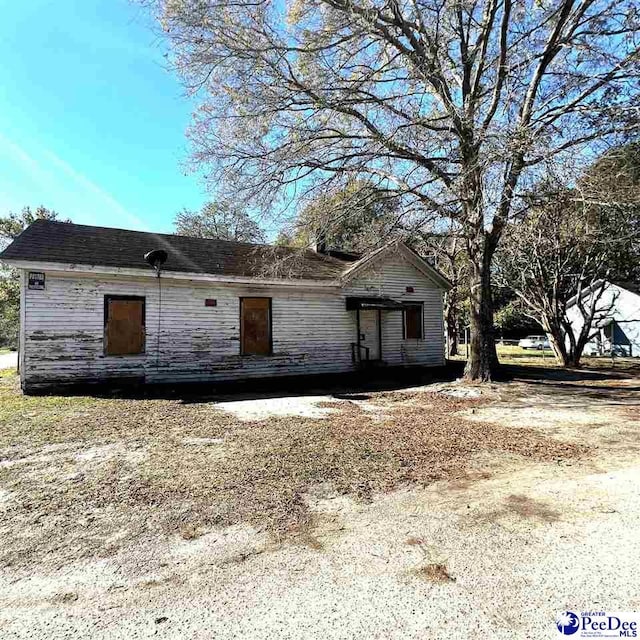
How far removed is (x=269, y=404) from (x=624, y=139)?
29.9ft

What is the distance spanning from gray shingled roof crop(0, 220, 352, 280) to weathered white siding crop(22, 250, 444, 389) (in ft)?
1.52

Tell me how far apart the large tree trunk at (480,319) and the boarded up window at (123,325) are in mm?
8686

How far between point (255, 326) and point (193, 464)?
308 inches

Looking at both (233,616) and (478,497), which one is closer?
(233,616)

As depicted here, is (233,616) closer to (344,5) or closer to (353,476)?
(353,476)

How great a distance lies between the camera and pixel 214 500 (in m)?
3.71

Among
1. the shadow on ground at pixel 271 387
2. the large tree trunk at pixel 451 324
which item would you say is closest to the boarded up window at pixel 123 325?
the shadow on ground at pixel 271 387

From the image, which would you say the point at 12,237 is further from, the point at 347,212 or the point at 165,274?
the point at 347,212

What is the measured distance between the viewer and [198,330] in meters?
11.5

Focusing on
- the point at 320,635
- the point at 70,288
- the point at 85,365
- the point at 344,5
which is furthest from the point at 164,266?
the point at 320,635

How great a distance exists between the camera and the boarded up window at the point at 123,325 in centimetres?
1046

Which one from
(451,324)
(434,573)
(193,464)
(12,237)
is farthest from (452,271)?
(12,237)

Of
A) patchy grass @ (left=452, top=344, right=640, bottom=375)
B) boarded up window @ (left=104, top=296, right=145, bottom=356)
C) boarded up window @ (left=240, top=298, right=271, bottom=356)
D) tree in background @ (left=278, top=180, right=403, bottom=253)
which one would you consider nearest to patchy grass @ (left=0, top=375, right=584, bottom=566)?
boarded up window @ (left=104, top=296, right=145, bottom=356)

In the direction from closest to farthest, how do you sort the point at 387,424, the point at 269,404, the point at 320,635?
the point at 320,635
the point at 387,424
the point at 269,404
